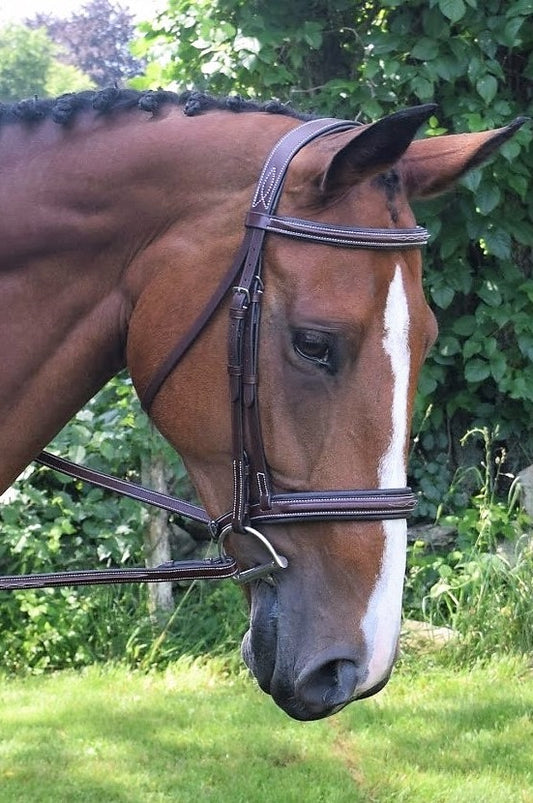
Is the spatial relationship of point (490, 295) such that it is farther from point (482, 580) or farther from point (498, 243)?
point (482, 580)

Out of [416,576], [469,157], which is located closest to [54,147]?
[469,157]

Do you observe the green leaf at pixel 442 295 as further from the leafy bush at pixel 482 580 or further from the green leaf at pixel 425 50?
the green leaf at pixel 425 50

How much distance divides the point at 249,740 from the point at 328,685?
2.60m

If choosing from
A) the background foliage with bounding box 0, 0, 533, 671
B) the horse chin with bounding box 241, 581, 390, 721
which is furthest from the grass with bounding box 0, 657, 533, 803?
the horse chin with bounding box 241, 581, 390, 721

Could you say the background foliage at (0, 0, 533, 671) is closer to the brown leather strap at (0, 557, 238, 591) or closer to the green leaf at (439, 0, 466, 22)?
the green leaf at (439, 0, 466, 22)

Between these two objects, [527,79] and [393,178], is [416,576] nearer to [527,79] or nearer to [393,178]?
[527,79]

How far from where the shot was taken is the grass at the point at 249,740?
12.1 feet

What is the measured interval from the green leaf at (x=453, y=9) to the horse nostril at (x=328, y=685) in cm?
389

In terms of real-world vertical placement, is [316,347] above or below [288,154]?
below

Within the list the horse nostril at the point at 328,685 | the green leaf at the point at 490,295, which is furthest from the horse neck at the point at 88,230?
the green leaf at the point at 490,295

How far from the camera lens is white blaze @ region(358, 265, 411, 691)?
1.64 m

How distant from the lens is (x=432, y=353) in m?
5.48

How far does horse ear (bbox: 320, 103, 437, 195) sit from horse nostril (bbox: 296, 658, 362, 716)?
90 cm

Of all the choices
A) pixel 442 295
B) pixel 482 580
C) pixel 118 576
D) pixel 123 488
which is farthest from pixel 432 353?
pixel 118 576
